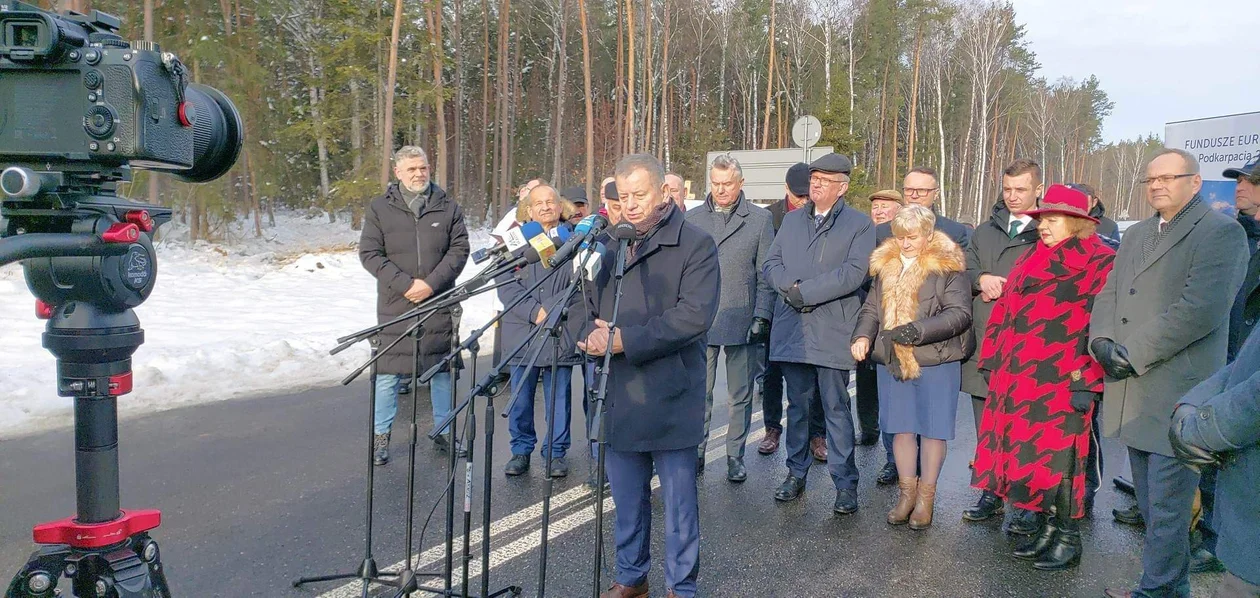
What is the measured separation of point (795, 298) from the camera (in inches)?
196

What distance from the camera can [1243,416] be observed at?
88.4 inches

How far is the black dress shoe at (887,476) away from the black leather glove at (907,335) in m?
1.25

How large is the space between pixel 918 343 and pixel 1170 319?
124 centimetres

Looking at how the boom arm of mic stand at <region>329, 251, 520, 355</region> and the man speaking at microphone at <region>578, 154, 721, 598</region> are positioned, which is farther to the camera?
the man speaking at microphone at <region>578, 154, 721, 598</region>

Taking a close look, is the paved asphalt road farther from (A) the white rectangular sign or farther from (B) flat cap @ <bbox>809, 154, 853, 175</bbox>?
(A) the white rectangular sign

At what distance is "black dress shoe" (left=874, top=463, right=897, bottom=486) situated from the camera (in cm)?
536

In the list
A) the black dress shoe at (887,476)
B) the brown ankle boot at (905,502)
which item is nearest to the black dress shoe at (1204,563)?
the brown ankle boot at (905,502)

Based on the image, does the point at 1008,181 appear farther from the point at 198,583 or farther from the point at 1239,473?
the point at 198,583

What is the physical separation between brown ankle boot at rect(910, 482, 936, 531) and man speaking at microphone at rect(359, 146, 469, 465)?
312 centimetres

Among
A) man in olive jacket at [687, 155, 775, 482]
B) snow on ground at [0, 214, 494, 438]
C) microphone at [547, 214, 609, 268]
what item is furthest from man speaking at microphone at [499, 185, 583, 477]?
snow on ground at [0, 214, 494, 438]

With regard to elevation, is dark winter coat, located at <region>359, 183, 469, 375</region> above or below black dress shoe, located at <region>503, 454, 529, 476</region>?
above

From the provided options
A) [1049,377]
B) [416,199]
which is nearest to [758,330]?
[1049,377]

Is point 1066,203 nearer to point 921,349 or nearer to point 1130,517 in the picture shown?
point 921,349

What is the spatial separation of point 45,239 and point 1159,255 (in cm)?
426
